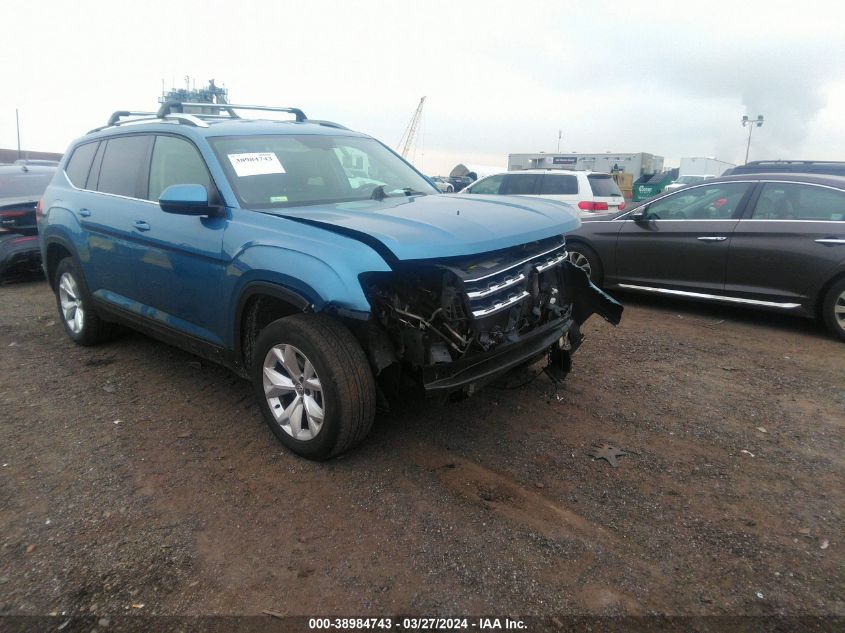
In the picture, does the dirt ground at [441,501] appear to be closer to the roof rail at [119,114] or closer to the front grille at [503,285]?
the front grille at [503,285]

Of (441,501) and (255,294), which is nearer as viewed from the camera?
(441,501)

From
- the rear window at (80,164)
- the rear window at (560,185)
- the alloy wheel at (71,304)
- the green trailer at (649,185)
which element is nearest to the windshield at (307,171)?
the rear window at (80,164)

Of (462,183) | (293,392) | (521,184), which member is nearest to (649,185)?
(462,183)

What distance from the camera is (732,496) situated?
3047 millimetres

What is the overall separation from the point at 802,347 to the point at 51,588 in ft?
19.4

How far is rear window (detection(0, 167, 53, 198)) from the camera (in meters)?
8.46

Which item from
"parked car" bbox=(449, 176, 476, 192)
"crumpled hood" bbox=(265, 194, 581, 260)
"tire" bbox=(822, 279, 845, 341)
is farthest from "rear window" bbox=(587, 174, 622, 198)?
"crumpled hood" bbox=(265, 194, 581, 260)

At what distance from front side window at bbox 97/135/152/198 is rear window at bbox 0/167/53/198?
14.7ft

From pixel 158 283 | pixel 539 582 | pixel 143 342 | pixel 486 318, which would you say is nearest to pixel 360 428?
pixel 486 318

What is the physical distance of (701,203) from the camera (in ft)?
21.7

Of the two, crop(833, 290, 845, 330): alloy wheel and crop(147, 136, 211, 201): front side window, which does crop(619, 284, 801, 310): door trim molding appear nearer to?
crop(833, 290, 845, 330): alloy wheel

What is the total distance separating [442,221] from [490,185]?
10.4 m

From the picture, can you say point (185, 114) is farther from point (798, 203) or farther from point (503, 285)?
point (798, 203)

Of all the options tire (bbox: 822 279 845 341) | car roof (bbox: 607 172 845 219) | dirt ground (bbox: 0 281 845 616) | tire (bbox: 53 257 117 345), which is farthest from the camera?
car roof (bbox: 607 172 845 219)
